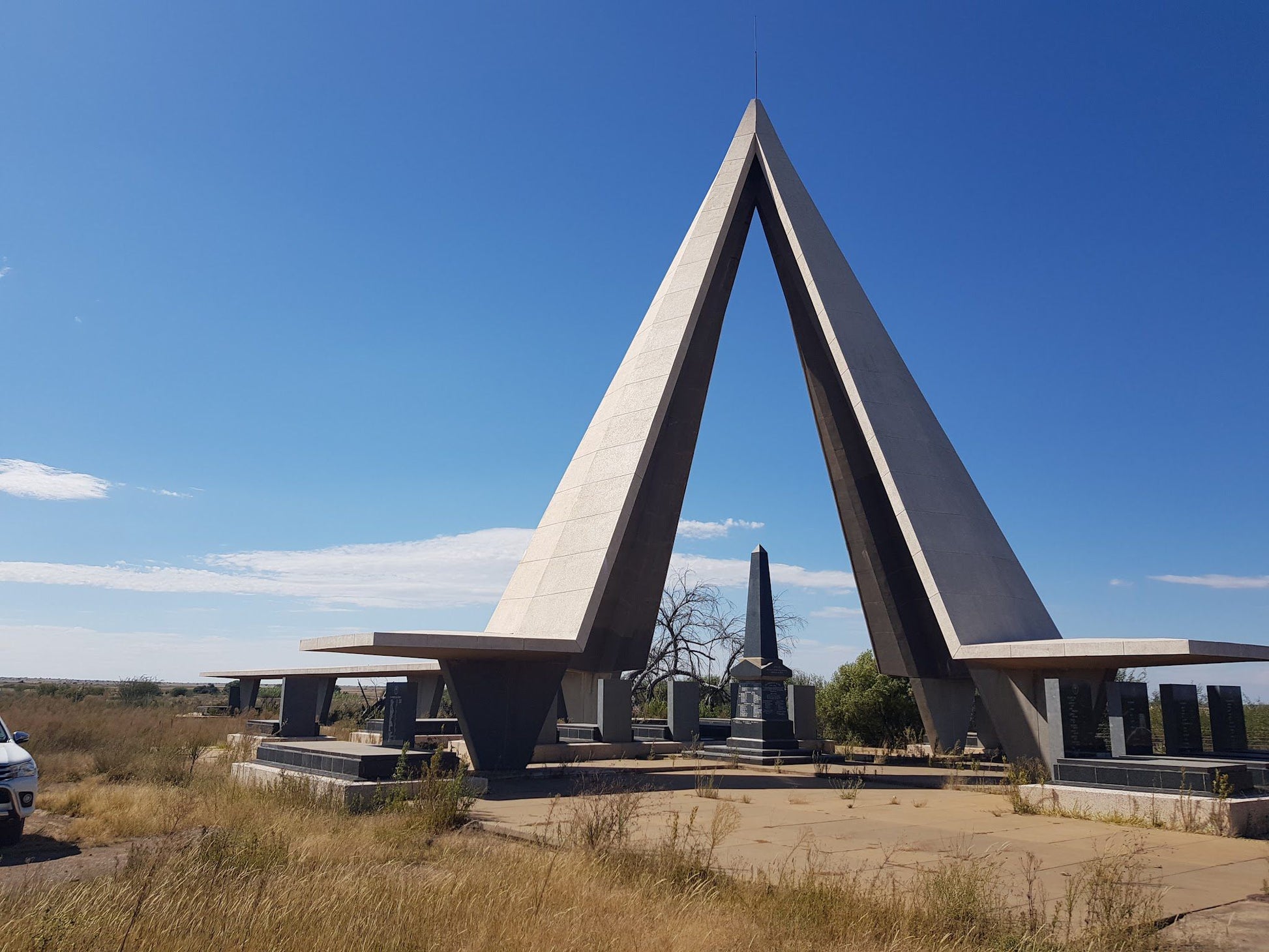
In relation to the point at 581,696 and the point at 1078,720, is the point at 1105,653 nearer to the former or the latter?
the point at 1078,720

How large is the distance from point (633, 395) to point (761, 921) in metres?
16.0

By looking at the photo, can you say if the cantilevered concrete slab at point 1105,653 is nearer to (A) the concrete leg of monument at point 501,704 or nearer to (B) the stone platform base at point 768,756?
(B) the stone platform base at point 768,756

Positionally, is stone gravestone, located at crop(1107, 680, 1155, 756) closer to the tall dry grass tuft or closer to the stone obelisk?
the stone obelisk

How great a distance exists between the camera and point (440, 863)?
23.6 feet

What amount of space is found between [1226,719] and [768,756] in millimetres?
8870

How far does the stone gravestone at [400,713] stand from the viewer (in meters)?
18.1

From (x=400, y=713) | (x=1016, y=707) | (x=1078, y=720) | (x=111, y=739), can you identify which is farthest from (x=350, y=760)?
(x=1016, y=707)

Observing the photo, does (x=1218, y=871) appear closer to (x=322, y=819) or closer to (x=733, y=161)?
(x=322, y=819)

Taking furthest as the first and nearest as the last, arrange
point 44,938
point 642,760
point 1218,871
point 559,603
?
1. point 642,760
2. point 559,603
3. point 1218,871
4. point 44,938

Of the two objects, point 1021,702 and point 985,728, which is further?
point 985,728

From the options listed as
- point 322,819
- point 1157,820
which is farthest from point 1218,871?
point 322,819

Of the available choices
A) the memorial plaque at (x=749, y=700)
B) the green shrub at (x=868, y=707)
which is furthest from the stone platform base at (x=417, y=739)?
the green shrub at (x=868, y=707)

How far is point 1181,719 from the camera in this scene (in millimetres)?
13977

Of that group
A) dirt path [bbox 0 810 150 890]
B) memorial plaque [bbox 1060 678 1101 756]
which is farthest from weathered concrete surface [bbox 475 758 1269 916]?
dirt path [bbox 0 810 150 890]
